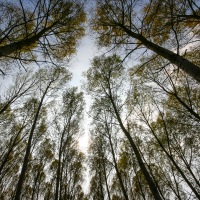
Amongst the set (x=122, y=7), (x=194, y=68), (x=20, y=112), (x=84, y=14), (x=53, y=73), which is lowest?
(x=194, y=68)

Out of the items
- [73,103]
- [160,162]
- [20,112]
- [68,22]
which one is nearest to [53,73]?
[73,103]

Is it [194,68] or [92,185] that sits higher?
[92,185]

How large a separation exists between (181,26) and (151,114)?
273 inches

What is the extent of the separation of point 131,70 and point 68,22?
5.60m

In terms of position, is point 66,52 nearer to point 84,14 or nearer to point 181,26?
point 84,14

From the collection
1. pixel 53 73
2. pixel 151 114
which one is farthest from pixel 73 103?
pixel 151 114

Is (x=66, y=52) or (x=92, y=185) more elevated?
(x=92, y=185)

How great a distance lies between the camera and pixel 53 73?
1211cm

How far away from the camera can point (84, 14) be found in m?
6.76

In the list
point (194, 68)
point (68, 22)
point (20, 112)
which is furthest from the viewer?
point (20, 112)

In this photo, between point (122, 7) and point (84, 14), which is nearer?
point (122, 7)

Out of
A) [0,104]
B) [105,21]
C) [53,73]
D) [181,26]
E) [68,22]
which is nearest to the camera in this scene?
[181,26]

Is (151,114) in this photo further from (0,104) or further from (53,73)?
(0,104)

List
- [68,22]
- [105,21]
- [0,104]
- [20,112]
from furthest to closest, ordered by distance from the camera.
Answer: [20,112] → [0,104] → [105,21] → [68,22]
